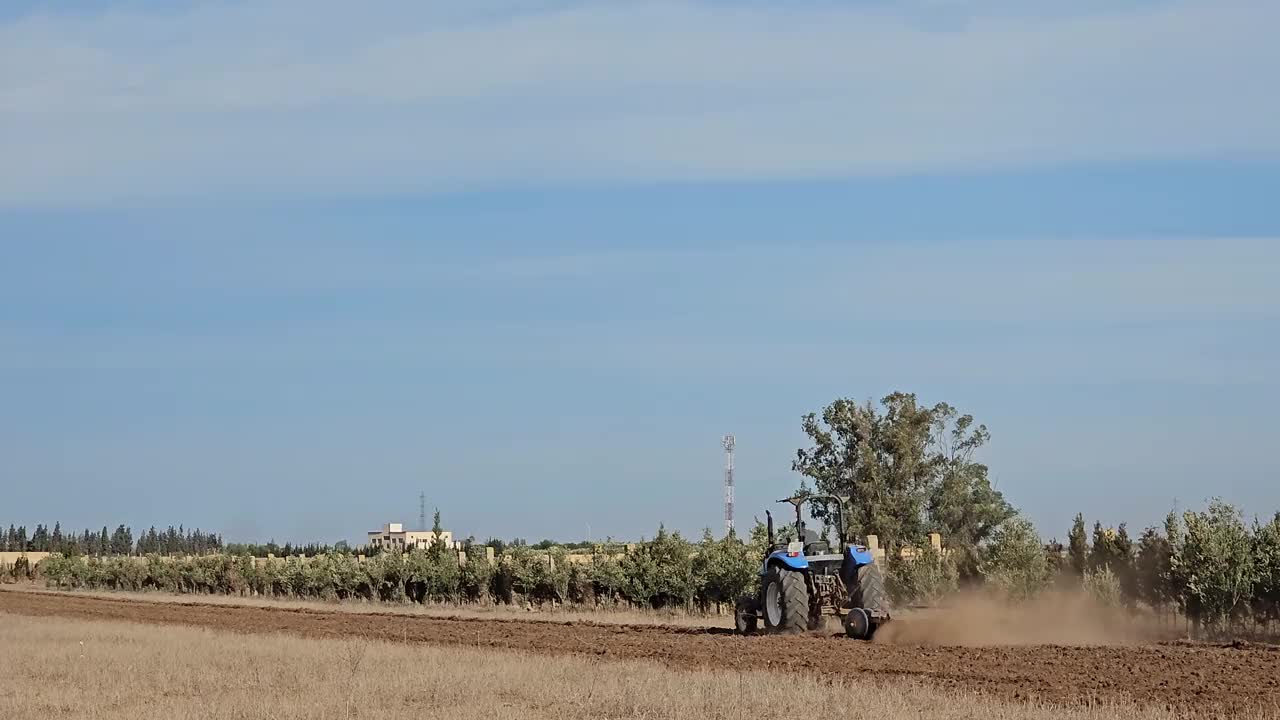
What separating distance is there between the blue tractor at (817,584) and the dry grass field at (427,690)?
485cm

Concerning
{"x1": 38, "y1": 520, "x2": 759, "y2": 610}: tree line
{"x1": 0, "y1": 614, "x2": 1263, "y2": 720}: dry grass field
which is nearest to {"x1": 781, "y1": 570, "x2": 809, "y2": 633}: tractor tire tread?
{"x1": 0, "y1": 614, "x2": 1263, "y2": 720}: dry grass field

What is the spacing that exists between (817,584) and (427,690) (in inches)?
389

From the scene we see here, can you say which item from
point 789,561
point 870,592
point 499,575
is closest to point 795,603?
point 789,561

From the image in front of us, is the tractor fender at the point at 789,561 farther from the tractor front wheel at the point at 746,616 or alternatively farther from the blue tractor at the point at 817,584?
the tractor front wheel at the point at 746,616

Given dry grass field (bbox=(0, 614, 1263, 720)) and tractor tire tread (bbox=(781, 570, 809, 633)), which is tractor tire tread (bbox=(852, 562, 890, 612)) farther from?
dry grass field (bbox=(0, 614, 1263, 720))

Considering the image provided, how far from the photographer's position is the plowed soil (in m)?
18.8

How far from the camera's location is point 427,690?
20.6 metres

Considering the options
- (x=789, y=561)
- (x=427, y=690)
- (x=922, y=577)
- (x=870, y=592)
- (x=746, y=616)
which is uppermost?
(x=789, y=561)

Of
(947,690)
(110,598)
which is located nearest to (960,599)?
(947,690)

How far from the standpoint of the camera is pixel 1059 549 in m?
38.2

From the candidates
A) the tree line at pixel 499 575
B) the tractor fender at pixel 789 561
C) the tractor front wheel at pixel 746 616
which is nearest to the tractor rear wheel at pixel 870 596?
the tractor fender at pixel 789 561

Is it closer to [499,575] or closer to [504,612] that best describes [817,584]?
[504,612]

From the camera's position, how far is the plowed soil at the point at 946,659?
1883 cm

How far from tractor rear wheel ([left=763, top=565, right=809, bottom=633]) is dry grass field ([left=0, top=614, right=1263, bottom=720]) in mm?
4788
